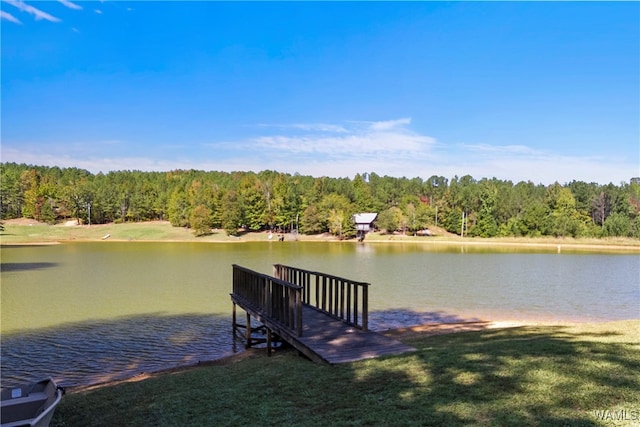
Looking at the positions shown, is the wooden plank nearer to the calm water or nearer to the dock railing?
the dock railing

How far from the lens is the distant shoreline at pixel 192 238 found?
65.6m

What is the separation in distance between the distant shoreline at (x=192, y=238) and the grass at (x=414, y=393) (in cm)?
6156

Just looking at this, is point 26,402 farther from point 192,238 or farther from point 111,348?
point 192,238

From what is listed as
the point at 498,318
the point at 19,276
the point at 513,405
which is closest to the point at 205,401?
the point at 513,405

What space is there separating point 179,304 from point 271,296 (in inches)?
360

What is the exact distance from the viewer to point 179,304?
727 inches

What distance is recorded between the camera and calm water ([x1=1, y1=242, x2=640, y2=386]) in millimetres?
11609

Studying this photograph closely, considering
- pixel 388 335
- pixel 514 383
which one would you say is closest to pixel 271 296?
pixel 388 335

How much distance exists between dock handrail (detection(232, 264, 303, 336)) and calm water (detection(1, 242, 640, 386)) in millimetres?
1518

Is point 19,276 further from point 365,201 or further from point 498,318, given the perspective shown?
point 365,201

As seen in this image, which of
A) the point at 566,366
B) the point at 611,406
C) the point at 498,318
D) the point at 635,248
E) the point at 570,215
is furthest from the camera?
the point at 570,215

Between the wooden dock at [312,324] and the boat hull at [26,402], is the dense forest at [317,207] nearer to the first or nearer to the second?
the wooden dock at [312,324]

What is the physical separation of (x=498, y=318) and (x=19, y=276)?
27.3 m

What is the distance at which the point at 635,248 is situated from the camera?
5828cm
